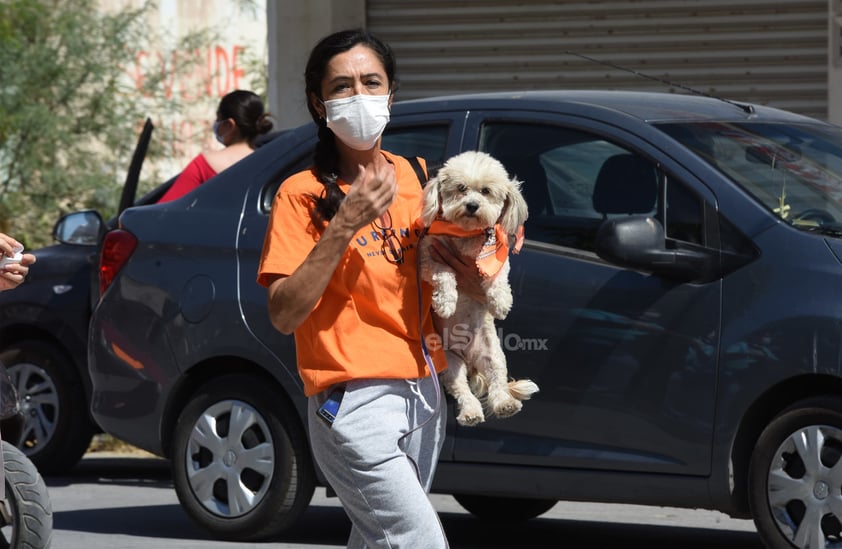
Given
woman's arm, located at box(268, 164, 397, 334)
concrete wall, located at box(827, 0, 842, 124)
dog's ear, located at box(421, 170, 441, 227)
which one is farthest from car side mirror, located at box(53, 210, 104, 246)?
woman's arm, located at box(268, 164, 397, 334)

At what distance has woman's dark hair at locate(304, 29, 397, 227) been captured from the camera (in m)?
3.82

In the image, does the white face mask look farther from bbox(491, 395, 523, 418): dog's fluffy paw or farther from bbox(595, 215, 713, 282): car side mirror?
bbox(595, 215, 713, 282): car side mirror

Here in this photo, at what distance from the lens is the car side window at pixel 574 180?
251 inches

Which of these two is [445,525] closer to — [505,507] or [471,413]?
[505,507]

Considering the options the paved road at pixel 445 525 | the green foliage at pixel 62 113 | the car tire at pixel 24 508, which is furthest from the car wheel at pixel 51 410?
the green foliage at pixel 62 113

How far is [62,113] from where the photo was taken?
54.0 ft

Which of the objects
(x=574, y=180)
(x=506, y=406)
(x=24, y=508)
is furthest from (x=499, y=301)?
(x=24, y=508)

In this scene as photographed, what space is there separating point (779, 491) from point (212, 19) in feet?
62.9

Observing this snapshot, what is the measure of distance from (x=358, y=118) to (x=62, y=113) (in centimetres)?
1314

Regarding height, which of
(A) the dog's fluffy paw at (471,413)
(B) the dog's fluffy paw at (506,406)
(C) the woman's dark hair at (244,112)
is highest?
(C) the woman's dark hair at (244,112)

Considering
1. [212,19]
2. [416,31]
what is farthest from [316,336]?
[212,19]

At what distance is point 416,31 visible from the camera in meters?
13.3

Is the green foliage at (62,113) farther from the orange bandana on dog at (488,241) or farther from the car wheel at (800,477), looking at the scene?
the orange bandana on dog at (488,241)

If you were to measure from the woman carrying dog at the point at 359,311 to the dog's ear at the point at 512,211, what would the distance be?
0.78 metres
